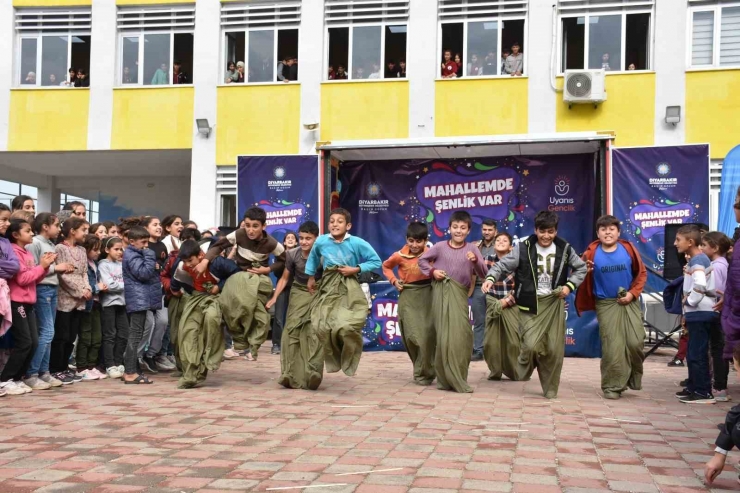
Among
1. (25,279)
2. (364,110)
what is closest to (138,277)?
(25,279)

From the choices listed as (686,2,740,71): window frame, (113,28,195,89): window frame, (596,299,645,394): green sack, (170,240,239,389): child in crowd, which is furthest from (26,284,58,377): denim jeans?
(686,2,740,71): window frame

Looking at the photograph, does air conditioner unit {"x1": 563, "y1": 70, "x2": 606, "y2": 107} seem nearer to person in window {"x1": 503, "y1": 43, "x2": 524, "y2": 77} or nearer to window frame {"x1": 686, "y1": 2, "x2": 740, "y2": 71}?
person in window {"x1": 503, "y1": 43, "x2": 524, "y2": 77}

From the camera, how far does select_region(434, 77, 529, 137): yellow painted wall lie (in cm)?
1755

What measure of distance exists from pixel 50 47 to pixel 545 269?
15.1 metres

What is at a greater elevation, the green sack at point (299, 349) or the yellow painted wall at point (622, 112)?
the yellow painted wall at point (622, 112)

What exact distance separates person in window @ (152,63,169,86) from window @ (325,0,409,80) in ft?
12.0

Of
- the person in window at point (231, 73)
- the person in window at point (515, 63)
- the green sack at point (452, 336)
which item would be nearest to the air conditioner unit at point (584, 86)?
the person in window at point (515, 63)

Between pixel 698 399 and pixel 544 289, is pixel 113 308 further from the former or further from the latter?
pixel 698 399

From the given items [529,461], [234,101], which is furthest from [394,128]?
[529,461]

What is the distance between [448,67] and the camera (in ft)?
59.1

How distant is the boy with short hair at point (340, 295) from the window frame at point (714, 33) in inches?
434

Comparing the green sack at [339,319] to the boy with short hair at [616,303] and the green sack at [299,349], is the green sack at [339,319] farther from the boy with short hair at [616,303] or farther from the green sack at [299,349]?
the boy with short hair at [616,303]

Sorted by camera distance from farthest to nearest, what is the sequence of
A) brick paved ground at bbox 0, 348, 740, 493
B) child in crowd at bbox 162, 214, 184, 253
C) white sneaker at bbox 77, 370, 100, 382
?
child in crowd at bbox 162, 214, 184, 253, white sneaker at bbox 77, 370, 100, 382, brick paved ground at bbox 0, 348, 740, 493

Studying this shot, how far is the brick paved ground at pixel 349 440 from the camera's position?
4.73 meters
